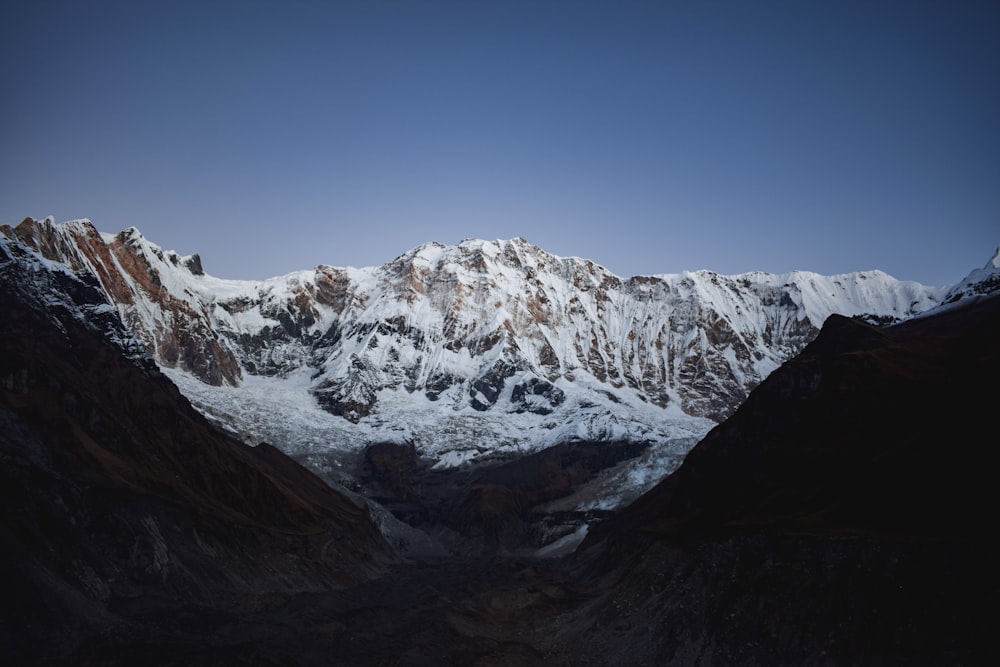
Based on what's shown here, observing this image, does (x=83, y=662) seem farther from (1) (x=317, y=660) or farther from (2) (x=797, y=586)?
(2) (x=797, y=586)

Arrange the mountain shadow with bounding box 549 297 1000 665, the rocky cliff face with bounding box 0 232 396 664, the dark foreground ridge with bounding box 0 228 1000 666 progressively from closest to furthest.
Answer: the mountain shadow with bounding box 549 297 1000 665 → the dark foreground ridge with bounding box 0 228 1000 666 → the rocky cliff face with bounding box 0 232 396 664

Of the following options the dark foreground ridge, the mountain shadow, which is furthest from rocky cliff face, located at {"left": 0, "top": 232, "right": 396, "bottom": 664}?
the mountain shadow

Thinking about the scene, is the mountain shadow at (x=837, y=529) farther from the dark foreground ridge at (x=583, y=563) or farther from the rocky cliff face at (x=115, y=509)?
the rocky cliff face at (x=115, y=509)

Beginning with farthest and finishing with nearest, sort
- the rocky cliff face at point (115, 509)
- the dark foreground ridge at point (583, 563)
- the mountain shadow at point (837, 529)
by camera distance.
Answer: the rocky cliff face at point (115, 509) < the dark foreground ridge at point (583, 563) < the mountain shadow at point (837, 529)

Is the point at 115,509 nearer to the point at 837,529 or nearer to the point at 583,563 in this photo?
the point at 837,529

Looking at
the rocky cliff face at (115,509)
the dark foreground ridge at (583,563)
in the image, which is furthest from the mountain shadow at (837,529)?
the rocky cliff face at (115,509)

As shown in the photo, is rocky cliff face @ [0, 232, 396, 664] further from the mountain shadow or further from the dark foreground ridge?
the mountain shadow

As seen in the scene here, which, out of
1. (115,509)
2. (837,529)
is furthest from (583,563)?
(115,509)

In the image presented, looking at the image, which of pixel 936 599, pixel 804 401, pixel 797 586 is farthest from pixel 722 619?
pixel 804 401
